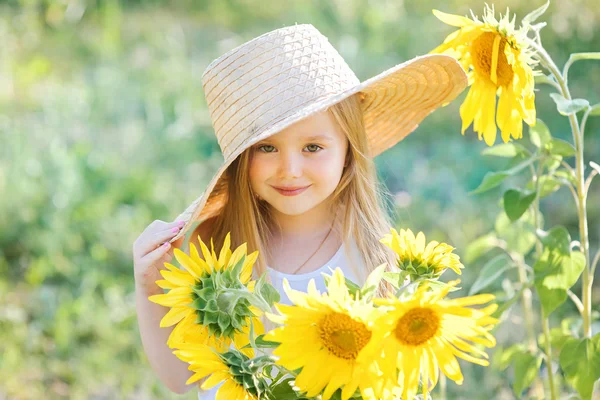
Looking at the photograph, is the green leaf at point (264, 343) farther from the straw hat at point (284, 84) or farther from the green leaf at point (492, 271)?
the green leaf at point (492, 271)

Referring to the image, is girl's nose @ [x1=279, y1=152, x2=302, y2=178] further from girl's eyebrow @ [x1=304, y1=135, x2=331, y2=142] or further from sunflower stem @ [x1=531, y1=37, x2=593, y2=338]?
sunflower stem @ [x1=531, y1=37, x2=593, y2=338]

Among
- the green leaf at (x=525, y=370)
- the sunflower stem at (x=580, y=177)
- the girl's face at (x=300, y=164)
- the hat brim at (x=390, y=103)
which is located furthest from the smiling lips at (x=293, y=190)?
the green leaf at (x=525, y=370)

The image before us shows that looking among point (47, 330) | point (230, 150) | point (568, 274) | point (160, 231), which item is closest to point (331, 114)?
point (230, 150)

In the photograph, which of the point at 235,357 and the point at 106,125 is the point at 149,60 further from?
Result: the point at 235,357

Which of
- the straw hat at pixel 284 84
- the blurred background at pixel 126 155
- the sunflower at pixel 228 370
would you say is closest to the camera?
the sunflower at pixel 228 370

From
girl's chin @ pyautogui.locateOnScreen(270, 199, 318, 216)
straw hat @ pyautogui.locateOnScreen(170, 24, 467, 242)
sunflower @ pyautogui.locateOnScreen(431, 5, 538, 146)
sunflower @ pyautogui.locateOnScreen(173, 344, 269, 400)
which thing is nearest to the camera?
sunflower @ pyautogui.locateOnScreen(173, 344, 269, 400)

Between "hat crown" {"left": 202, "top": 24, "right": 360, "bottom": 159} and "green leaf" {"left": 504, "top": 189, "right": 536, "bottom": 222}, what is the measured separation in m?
0.33

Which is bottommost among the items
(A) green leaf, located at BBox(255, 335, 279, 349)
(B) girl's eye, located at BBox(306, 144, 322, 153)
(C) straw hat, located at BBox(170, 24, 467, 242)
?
(A) green leaf, located at BBox(255, 335, 279, 349)

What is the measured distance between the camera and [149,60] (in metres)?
3.85

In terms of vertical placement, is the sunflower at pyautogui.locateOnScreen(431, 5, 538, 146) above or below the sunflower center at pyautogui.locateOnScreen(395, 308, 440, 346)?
above

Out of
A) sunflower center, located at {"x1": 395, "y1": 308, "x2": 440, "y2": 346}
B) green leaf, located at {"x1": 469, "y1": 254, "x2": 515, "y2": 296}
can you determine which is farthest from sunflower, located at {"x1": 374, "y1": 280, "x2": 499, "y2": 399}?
green leaf, located at {"x1": 469, "y1": 254, "x2": 515, "y2": 296}

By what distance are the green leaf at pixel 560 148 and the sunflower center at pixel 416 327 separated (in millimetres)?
660

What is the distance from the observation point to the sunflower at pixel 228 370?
0.99m

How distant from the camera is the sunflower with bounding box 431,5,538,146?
4.11 feet
